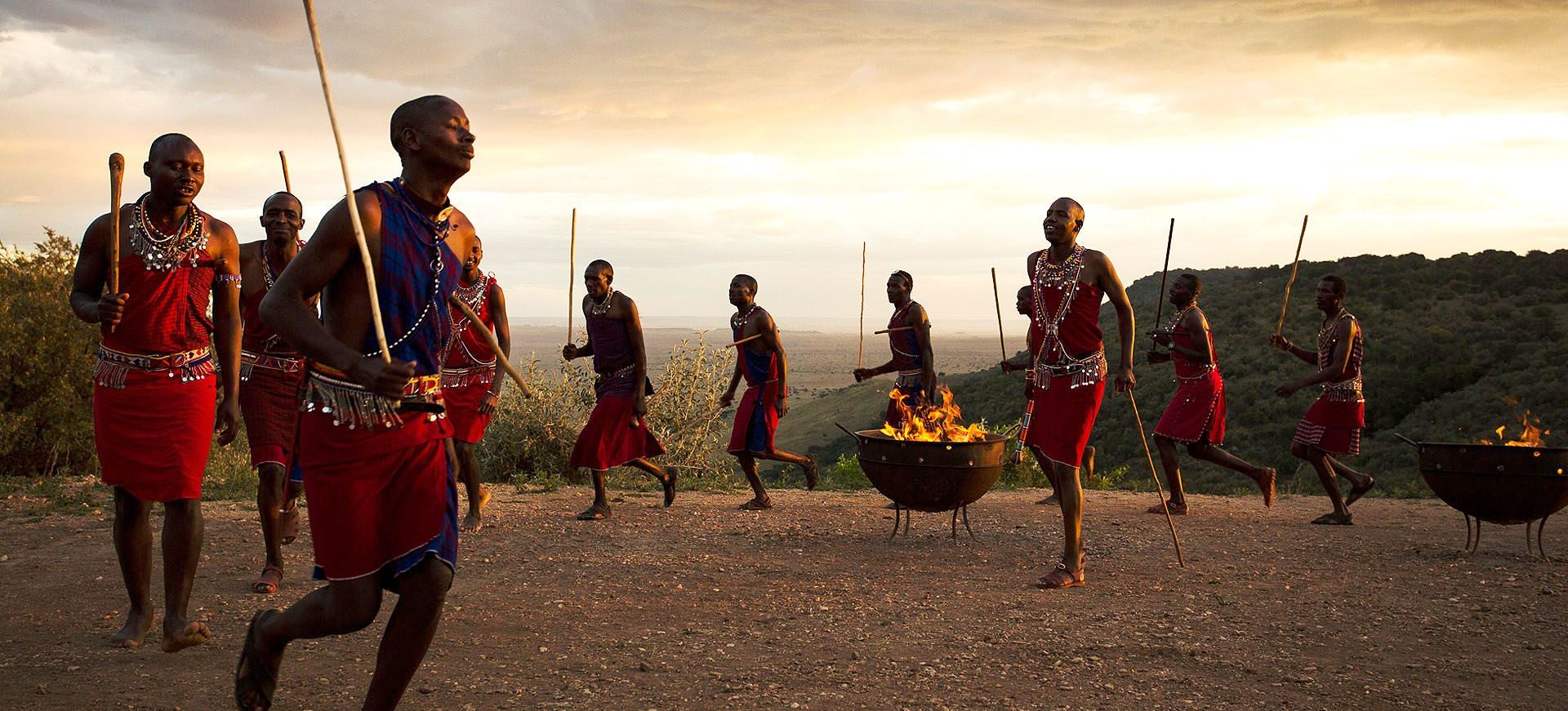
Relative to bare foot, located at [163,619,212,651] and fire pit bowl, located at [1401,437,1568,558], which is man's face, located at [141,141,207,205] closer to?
bare foot, located at [163,619,212,651]

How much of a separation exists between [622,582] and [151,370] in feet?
9.59

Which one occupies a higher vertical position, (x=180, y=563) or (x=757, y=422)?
(x=757, y=422)

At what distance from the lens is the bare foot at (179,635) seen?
17.1 feet

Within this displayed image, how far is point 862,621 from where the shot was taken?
618 cm

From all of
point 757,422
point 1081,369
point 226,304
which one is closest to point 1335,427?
point 1081,369

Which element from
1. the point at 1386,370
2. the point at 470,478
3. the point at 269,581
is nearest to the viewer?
the point at 269,581

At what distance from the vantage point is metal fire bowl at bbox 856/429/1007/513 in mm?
7992

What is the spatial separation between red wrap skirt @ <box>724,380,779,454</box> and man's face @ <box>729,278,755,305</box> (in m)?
0.77

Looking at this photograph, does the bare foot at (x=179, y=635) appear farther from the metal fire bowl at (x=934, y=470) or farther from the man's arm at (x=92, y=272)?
the metal fire bowl at (x=934, y=470)

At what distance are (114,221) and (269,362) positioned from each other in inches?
72.6

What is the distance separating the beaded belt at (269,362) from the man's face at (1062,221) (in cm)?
455

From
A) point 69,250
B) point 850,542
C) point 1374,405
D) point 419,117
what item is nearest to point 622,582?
point 850,542

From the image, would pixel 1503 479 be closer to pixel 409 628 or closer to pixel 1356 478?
pixel 1356 478

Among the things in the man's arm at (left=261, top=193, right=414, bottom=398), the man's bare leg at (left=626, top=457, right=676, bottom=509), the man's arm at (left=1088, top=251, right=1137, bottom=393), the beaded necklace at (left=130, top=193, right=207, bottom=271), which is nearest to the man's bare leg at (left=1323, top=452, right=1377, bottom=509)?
the man's arm at (left=1088, top=251, right=1137, bottom=393)
